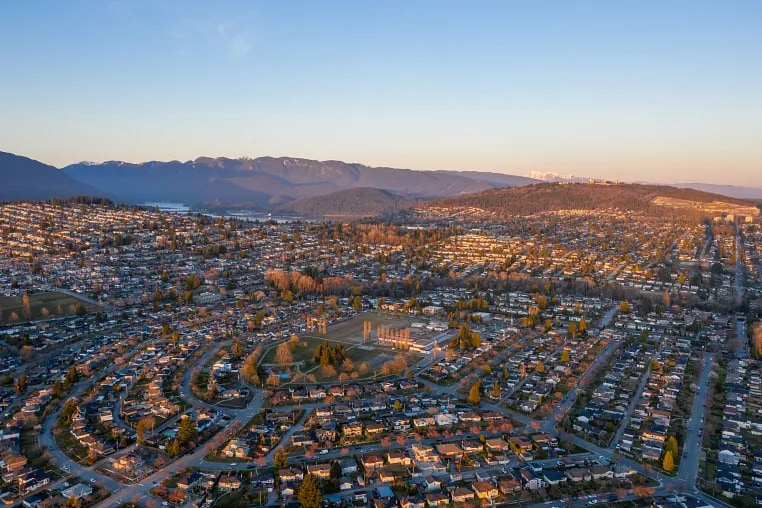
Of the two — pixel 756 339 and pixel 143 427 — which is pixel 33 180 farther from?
pixel 756 339

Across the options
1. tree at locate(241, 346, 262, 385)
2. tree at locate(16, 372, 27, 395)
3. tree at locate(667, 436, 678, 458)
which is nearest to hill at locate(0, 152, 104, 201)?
tree at locate(16, 372, 27, 395)

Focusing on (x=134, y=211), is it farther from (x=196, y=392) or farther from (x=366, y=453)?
(x=366, y=453)

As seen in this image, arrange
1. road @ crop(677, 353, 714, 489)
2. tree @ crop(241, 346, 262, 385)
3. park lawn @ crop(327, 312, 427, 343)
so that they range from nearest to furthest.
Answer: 1. road @ crop(677, 353, 714, 489)
2. tree @ crop(241, 346, 262, 385)
3. park lawn @ crop(327, 312, 427, 343)

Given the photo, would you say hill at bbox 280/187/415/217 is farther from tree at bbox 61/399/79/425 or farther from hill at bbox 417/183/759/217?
tree at bbox 61/399/79/425

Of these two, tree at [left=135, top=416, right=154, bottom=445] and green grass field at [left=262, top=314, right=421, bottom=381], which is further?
green grass field at [left=262, top=314, right=421, bottom=381]

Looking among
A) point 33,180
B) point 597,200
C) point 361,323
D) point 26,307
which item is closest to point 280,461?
point 361,323

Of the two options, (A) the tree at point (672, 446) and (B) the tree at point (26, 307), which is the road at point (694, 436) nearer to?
(A) the tree at point (672, 446)

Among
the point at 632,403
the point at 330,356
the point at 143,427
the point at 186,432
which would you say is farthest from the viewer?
the point at 330,356
